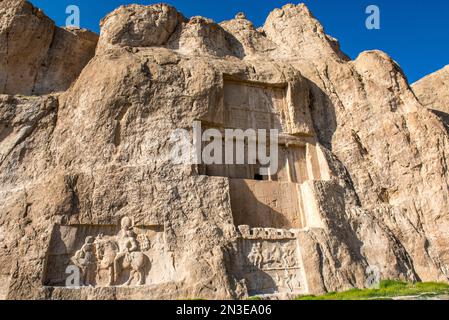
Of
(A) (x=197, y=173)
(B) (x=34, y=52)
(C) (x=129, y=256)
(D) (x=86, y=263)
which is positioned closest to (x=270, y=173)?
(A) (x=197, y=173)

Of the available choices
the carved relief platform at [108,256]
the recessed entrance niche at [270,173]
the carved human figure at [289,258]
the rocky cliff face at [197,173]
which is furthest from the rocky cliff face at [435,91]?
the carved relief platform at [108,256]

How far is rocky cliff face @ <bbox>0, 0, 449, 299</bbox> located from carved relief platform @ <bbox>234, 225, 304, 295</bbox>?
0.04 meters

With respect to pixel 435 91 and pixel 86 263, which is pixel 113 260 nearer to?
pixel 86 263

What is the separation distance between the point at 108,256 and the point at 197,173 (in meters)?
3.73

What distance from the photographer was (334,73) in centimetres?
1753

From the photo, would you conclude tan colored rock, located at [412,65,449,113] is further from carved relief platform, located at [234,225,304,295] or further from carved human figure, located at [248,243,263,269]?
carved human figure, located at [248,243,263,269]

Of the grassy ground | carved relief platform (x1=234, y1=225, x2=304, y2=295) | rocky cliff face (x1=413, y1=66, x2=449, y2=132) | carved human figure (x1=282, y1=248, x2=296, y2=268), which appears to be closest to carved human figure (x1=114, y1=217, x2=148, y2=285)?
carved relief platform (x1=234, y1=225, x2=304, y2=295)

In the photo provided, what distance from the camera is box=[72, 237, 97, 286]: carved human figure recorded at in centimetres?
1115

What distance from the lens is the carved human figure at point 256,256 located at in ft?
39.4

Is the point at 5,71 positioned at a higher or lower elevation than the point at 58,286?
higher

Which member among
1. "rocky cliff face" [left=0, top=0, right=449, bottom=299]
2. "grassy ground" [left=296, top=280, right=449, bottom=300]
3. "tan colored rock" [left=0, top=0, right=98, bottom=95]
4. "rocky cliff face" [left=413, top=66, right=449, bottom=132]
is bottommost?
"grassy ground" [left=296, top=280, right=449, bottom=300]

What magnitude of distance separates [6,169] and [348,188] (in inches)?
450

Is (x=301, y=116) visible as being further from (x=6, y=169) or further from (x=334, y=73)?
(x=6, y=169)
